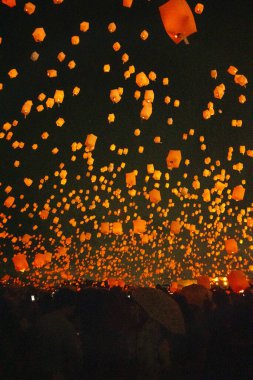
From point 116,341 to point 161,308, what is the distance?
1.94 feet

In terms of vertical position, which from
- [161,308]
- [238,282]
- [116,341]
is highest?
[238,282]

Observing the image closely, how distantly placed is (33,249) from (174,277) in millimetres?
19889

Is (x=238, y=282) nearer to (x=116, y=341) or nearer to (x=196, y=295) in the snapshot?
(x=196, y=295)

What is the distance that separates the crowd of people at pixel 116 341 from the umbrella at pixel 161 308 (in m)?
0.01

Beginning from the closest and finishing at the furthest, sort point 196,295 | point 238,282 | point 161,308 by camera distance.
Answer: point 161,308 < point 196,295 < point 238,282

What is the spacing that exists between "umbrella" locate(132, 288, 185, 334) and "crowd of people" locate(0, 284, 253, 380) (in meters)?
0.01

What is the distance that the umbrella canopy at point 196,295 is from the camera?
19.0 ft

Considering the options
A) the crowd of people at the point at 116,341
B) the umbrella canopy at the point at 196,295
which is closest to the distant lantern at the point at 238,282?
the umbrella canopy at the point at 196,295

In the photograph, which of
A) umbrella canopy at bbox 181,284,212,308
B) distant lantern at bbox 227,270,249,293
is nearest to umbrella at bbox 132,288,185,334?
umbrella canopy at bbox 181,284,212,308

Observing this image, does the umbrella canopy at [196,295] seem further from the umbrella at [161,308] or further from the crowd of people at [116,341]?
the umbrella at [161,308]

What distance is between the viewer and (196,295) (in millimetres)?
5961

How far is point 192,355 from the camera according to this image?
4.64 meters

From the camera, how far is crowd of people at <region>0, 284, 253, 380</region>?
414 cm

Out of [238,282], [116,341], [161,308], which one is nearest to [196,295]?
[161,308]
